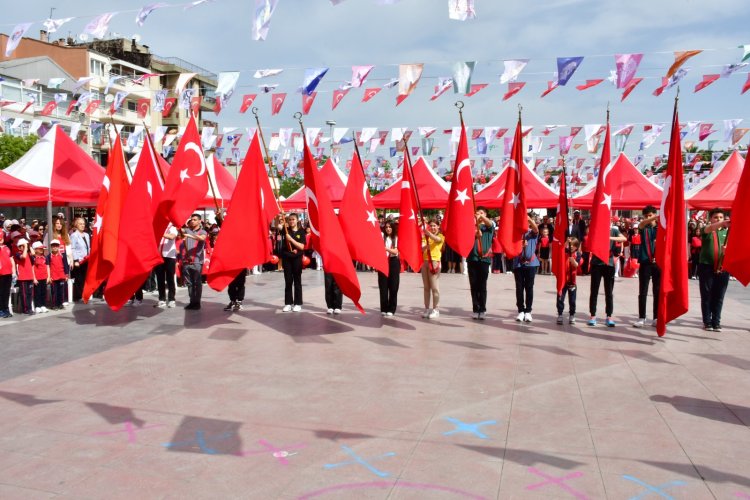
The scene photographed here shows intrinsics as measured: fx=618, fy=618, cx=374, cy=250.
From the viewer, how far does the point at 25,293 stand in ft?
35.2

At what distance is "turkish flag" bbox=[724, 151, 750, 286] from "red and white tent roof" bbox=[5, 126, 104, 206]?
37.5 feet

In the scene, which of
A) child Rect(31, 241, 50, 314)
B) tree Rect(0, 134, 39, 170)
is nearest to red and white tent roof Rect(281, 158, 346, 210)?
child Rect(31, 241, 50, 314)

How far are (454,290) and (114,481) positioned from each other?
1133 cm

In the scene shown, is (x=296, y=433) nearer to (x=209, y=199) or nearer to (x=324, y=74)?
(x=324, y=74)

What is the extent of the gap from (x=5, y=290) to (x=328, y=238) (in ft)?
19.0

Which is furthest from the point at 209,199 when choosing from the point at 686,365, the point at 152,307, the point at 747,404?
the point at 747,404

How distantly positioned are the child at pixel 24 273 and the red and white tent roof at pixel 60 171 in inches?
65.0

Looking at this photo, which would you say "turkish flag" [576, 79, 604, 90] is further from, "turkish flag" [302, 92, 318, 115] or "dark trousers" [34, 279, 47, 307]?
"dark trousers" [34, 279, 47, 307]

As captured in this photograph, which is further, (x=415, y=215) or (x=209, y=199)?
(x=209, y=199)

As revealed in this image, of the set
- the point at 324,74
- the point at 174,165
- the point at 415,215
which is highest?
the point at 324,74

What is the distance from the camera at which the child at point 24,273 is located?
1054cm

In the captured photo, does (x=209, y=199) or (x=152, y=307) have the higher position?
(x=209, y=199)

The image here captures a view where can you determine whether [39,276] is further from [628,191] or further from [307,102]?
[628,191]

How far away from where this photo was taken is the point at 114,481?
4.03 m
